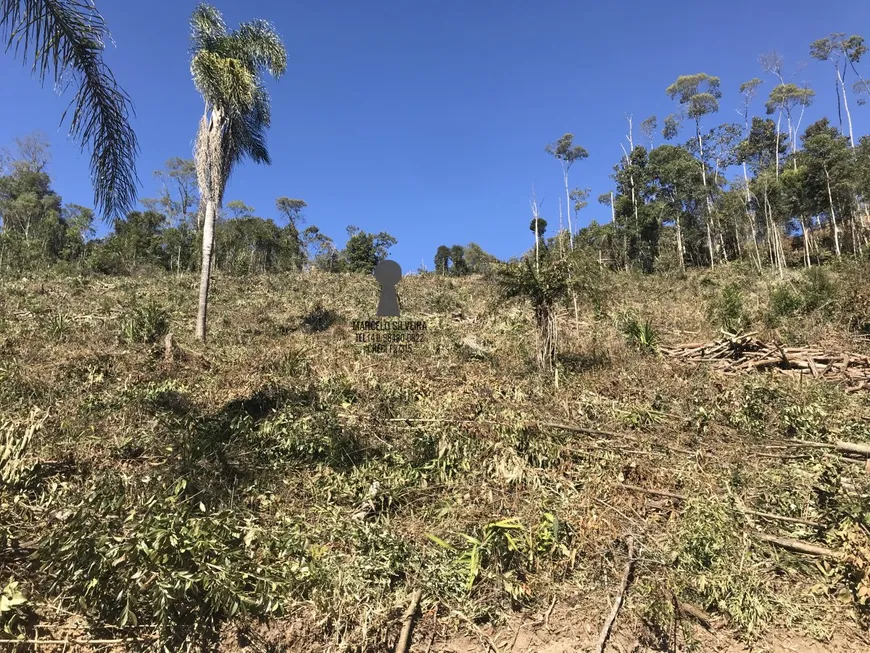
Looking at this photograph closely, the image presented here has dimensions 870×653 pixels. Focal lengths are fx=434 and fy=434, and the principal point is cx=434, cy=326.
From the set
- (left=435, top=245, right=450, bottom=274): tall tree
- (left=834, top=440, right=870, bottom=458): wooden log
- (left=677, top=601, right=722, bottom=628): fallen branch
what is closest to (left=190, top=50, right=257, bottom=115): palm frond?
(left=677, top=601, right=722, bottom=628): fallen branch

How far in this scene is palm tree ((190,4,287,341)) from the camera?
8.30 metres

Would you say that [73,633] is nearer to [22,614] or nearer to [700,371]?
[22,614]

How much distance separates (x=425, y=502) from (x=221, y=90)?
8582 millimetres

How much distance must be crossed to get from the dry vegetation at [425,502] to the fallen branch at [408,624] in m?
0.05

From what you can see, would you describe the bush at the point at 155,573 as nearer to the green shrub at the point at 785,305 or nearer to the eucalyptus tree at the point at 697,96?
the green shrub at the point at 785,305

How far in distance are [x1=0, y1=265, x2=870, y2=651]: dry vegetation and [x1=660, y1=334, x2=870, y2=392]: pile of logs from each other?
0.40m

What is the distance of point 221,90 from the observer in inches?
326

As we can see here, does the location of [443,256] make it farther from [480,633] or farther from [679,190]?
[480,633]

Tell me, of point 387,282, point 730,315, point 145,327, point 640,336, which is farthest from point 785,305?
point 145,327

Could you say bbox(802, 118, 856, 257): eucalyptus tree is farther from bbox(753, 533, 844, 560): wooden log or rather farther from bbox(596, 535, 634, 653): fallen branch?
bbox(596, 535, 634, 653): fallen branch

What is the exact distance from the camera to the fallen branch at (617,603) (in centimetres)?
221

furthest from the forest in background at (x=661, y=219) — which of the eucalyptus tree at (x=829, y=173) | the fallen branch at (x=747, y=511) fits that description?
the fallen branch at (x=747, y=511)

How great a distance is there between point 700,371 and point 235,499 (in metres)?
5.72

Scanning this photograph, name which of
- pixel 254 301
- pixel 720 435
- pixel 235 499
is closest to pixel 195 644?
pixel 235 499
